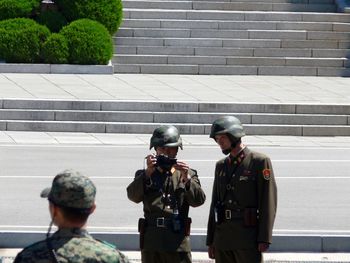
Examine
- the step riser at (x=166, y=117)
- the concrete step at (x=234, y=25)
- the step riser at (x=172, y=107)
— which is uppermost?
the concrete step at (x=234, y=25)

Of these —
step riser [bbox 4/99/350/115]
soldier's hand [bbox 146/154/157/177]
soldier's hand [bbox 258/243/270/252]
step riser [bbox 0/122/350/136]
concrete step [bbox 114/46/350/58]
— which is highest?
concrete step [bbox 114/46/350/58]

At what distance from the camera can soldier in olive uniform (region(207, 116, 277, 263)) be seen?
833cm

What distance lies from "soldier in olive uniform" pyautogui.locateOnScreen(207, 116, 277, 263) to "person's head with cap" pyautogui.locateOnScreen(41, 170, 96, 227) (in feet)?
10.8

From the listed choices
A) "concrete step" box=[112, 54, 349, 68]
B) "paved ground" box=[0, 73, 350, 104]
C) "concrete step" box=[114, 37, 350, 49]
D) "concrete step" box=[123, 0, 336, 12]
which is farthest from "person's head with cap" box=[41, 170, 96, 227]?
"concrete step" box=[123, 0, 336, 12]

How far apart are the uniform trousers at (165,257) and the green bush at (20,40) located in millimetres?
18497

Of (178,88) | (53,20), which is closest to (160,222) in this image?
(178,88)

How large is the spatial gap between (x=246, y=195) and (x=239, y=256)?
45 centimetres

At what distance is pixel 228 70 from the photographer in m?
28.2

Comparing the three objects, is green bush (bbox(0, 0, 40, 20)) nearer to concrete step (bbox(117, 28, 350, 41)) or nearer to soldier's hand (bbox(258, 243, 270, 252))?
concrete step (bbox(117, 28, 350, 41))

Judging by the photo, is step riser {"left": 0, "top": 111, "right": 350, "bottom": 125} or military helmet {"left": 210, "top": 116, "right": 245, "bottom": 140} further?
step riser {"left": 0, "top": 111, "right": 350, "bottom": 125}

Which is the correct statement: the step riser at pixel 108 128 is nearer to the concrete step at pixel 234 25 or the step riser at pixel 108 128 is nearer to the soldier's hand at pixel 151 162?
the concrete step at pixel 234 25

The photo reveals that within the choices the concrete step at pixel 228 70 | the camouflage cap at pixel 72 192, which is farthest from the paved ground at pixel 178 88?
the camouflage cap at pixel 72 192

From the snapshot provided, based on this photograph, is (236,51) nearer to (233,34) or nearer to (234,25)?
(233,34)

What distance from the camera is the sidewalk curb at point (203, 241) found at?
36.9ft
